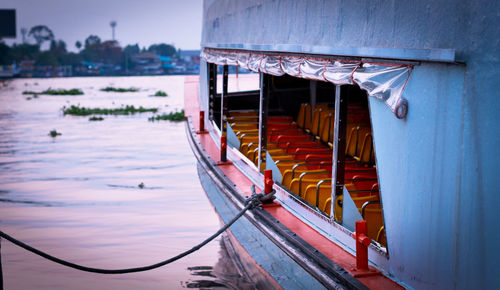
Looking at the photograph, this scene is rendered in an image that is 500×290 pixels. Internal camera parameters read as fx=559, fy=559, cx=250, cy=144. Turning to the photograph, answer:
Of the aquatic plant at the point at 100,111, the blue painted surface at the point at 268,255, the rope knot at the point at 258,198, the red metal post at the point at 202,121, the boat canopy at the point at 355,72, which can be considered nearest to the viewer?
the boat canopy at the point at 355,72

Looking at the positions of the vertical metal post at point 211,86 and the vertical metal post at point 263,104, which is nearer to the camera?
the vertical metal post at point 263,104

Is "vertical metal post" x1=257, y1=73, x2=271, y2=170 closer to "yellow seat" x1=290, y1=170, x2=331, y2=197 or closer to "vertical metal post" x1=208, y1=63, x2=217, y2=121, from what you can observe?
"yellow seat" x1=290, y1=170, x2=331, y2=197

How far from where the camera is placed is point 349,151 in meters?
7.35

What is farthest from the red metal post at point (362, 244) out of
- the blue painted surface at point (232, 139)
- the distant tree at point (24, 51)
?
the distant tree at point (24, 51)

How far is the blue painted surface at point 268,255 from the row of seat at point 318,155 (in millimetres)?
574

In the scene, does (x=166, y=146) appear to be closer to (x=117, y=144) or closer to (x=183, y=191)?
(x=117, y=144)

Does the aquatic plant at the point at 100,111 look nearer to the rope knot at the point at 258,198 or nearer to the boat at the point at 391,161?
the boat at the point at 391,161

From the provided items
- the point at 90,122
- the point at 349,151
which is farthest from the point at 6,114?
the point at 349,151

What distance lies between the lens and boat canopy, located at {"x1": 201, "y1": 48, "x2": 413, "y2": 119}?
3.30 m

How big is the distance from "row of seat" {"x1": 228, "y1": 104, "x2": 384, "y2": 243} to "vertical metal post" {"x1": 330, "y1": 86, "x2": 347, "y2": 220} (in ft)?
0.29

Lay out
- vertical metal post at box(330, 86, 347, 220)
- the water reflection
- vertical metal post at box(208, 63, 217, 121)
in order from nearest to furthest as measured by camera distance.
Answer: vertical metal post at box(330, 86, 347, 220)
the water reflection
vertical metal post at box(208, 63, 217, 121)

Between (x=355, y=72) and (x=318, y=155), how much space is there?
3.12 meters

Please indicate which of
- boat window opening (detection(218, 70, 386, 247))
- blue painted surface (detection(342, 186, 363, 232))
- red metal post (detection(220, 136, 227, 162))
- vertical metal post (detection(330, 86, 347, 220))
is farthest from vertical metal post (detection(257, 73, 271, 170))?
blue painted surface (detection(342, 186, 363, 232))

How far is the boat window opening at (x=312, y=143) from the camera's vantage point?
476 cm
